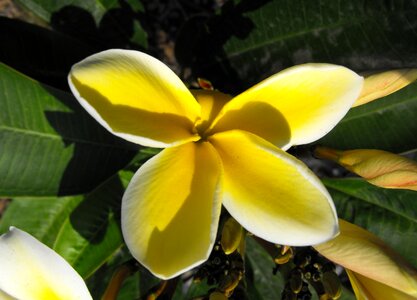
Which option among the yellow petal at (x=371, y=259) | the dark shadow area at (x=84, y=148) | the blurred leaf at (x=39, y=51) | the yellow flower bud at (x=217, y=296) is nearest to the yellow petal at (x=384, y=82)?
the yellow petal at (x=371, y=259)

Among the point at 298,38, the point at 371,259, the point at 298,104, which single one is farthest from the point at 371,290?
the point at 298,38

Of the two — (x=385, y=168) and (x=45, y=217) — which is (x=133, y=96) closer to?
(x=385, y=168)

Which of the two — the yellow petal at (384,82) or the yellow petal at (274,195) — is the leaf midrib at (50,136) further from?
the yellow petal at (384,82)

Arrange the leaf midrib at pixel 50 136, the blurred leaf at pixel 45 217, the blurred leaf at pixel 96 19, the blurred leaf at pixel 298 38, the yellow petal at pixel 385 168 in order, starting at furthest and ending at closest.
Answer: the blurred leaf at pixel 45 217, the blurred leaf at pixel 96 19, the blurred leaf at pixel 298 38, the leaf midrib at pixel 50 136, the yellow petal at pixel 385 168

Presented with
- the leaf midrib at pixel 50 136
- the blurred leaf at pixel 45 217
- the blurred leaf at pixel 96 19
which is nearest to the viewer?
the leaf midrib at pixel 50 136

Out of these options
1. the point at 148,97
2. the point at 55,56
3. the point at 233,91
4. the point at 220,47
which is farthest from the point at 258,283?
the point at 148,97

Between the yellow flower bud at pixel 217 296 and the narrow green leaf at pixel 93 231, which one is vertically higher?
the yellow flower bud at pixel 217 296

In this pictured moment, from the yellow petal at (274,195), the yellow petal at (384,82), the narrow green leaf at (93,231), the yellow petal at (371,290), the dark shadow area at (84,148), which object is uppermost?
the yellow petal at (384,82)
